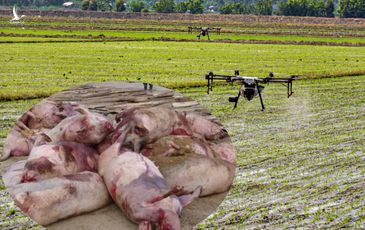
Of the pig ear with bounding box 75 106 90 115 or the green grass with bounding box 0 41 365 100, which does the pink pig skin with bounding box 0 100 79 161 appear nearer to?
the pig ear with bounding box 75 106 90 115

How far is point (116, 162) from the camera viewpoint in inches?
169

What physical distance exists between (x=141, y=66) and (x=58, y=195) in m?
37.1

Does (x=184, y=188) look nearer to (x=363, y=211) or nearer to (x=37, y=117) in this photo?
(x=37, y=117)

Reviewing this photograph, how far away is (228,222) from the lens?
959cm

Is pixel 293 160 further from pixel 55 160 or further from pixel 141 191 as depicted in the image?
pixel 55 160

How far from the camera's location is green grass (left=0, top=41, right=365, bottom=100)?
2958 centimetres

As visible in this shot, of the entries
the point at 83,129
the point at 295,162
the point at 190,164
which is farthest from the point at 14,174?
the point at 295,162

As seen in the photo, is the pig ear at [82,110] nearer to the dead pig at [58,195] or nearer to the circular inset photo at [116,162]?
the circular inset photo at [116,162]

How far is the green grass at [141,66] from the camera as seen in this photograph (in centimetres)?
2958

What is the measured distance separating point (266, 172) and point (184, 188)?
8.90 meters

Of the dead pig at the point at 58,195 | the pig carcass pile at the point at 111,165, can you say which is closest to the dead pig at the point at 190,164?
the pig carcass pile at the point at 111,165

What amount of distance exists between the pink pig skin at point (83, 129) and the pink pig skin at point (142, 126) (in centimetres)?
13

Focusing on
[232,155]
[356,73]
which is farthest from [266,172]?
Answer: [356,73]

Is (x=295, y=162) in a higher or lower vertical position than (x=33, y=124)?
lower
